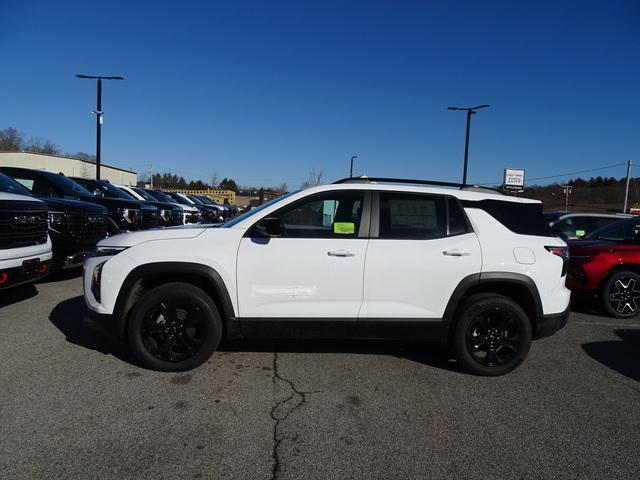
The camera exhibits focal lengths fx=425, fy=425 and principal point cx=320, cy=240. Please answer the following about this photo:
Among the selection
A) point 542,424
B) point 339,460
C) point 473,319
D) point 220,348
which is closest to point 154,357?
point 220,348

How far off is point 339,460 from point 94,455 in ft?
4.87

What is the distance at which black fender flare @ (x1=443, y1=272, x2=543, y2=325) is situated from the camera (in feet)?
12.7

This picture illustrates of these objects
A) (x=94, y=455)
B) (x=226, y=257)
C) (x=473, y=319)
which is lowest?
(x=94, y=455)

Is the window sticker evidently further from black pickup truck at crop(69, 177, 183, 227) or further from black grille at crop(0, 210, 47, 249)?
black pickup truck at crop(69, 177, 183, 227)

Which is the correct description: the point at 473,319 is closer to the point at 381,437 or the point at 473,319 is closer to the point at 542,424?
the point at 542,424

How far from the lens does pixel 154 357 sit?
12.3ft

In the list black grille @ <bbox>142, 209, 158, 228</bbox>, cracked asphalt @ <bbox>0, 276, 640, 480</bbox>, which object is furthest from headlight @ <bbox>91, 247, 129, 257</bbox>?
black grille @ <bbox>142, 209, 158, 228</bbox>

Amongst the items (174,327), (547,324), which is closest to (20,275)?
(174,327)

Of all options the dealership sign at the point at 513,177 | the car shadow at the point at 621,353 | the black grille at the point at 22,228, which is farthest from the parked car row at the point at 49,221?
the dealership sign at the point at 513,177

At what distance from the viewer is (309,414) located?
3.17 meters

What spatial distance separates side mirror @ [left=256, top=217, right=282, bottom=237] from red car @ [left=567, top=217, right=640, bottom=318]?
520 centimetres

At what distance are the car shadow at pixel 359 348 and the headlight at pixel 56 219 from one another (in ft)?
13.0

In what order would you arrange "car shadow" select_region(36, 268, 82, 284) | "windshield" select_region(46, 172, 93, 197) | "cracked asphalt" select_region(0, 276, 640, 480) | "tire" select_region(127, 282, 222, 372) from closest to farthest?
"cracked asphalt" select_region(0, 276, 640, 480) → "tire" select_region(127, 282, 222, 372) → "car shadow" select_region(36, 268, 82, 284) → "windshield" select_region(46, 172, 93, 197)

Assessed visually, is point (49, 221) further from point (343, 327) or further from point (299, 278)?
point (343, 327)
